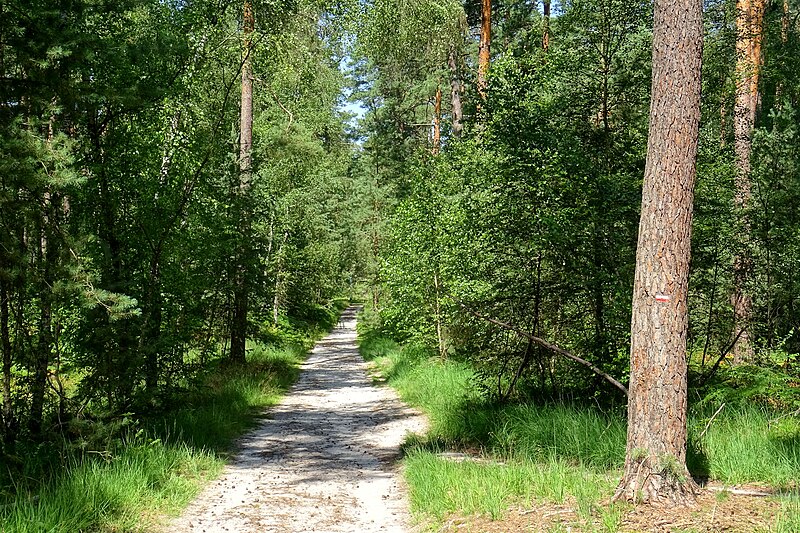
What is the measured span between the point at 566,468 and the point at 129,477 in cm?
405

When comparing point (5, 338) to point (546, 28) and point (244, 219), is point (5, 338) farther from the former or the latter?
point (546, 28)

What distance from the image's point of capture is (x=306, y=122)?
28688 mm

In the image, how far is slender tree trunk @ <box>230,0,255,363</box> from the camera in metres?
13.9

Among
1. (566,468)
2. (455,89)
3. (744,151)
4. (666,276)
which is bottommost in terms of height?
(566,468)

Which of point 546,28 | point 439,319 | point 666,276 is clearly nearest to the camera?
point 666,276

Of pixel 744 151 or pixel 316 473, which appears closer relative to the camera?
pixel 316 473

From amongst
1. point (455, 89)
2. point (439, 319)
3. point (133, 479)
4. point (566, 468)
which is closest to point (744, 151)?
point (439, 319)

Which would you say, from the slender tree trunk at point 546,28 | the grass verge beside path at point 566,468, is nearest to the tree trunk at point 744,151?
the grass verge beside path at point 566,468

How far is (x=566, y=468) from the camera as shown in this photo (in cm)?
602

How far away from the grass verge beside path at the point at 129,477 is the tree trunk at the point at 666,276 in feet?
13.3

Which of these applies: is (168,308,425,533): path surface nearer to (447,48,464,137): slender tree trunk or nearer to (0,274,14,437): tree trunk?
(0,274,14,437): tree trunk

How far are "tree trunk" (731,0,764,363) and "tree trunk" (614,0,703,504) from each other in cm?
384

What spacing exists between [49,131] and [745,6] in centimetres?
1333

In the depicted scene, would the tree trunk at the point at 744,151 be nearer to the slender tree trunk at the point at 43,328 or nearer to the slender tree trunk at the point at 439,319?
the slender tree trunk at the point at 439,319
